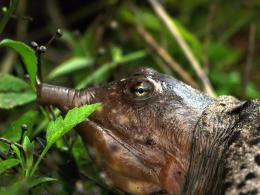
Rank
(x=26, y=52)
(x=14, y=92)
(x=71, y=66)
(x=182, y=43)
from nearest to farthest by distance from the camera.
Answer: (x=26, y=52)
(x=14, y=92)
(x=71, y=66)
(x=182, y=43)

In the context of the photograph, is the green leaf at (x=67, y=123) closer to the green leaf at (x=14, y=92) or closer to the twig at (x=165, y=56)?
the green leaf at (x=14, y=92)

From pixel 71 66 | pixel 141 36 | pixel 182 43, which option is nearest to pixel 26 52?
pixel 71 66

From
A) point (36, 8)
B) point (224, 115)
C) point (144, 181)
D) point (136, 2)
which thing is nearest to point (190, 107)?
point (224, 115)

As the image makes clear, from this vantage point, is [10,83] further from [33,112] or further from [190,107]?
[190,107]

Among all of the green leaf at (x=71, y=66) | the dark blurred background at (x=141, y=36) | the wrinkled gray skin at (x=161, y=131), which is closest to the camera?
the wrinkled gray skin at (x=161, y=131)

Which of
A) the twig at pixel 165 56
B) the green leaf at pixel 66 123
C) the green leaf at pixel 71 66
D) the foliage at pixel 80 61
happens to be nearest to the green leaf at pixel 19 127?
the foliage at pixel 80 61

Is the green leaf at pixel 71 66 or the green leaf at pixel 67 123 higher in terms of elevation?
the green leaf at pixel 71 66

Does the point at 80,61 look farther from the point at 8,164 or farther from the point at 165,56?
the point at 8,164
